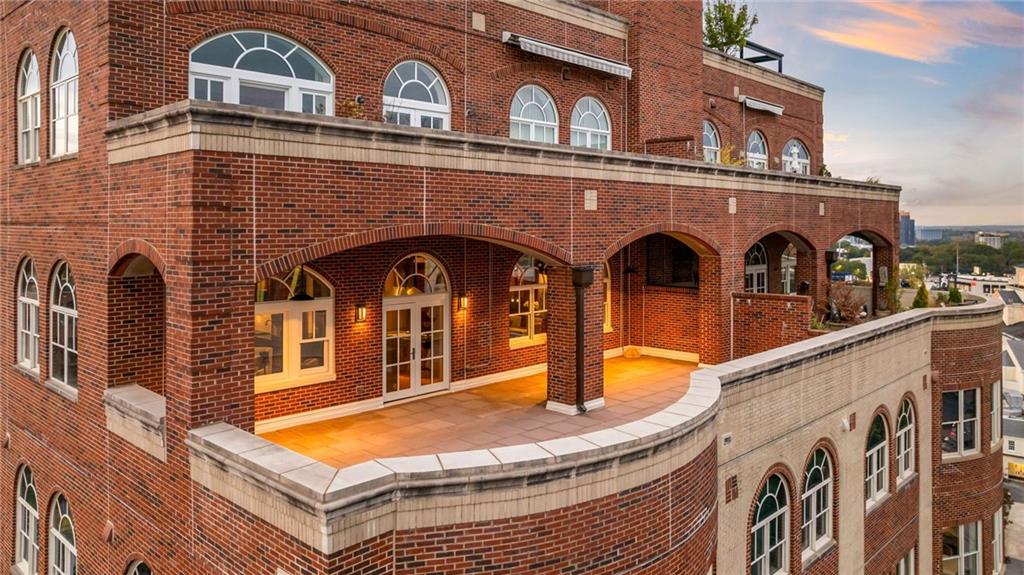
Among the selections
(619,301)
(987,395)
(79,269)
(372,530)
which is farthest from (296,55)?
(987,395)

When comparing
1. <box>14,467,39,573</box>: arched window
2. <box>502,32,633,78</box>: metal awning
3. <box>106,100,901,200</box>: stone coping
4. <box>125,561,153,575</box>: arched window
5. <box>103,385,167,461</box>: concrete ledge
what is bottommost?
<box>14,467,39,573</box>: arched window

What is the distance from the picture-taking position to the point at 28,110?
12.6 metres

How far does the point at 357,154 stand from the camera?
8.69 metres

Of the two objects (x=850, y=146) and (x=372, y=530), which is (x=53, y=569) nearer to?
(x=372, y=530)

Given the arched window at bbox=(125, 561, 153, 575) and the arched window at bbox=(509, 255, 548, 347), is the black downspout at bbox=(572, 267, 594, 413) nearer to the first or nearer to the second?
the arched window at bbox=(509, 255, 548, 347)

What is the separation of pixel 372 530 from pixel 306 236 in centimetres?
392

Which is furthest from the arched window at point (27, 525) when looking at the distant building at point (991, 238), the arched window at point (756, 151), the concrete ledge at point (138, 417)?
the distant building at point (991, 238)

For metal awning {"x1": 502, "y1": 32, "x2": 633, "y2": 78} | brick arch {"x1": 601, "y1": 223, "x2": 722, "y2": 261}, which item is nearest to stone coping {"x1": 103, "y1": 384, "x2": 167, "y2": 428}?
brick arch {"x1": 601, "y1": 223, "x2": 722, "y2": 261}

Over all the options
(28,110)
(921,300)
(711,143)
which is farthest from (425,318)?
(921,300)

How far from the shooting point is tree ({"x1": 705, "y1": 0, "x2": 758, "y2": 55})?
27891 millimetres

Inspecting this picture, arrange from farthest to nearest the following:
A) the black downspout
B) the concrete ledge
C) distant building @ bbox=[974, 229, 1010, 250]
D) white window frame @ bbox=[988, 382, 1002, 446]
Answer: distant building @ bbox=[974, 229, 1010, 250] < white window frame @ bbox=[988, 382, 1002, 446] < the black downspout < the concrete ledge

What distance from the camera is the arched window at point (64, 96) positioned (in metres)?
10.7

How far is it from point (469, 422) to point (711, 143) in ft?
51.8

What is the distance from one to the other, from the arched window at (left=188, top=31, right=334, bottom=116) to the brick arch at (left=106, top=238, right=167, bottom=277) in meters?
2.86
